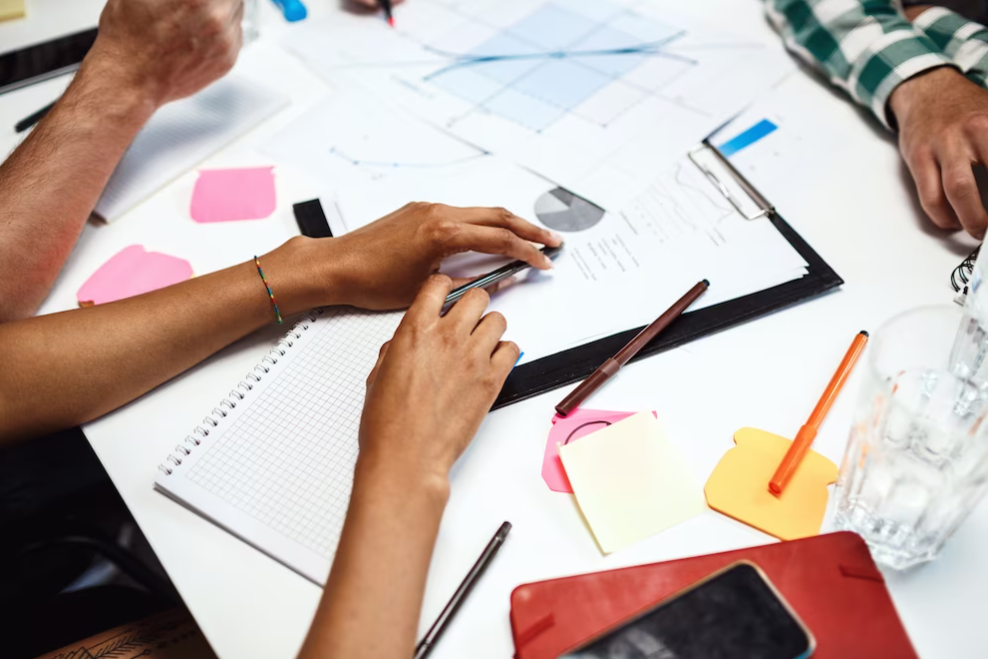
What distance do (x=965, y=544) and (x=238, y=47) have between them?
42.4 inches

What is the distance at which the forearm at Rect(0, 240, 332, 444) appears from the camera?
0.75 metres

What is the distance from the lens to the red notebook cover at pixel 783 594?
1.90 ft

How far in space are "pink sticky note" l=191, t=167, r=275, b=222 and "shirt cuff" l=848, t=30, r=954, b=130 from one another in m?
0.82

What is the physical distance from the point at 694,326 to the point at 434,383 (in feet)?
0.98

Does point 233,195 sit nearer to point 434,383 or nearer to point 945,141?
point 434,383

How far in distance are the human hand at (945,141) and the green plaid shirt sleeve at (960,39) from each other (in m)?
0.03

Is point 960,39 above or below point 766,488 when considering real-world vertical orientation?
above

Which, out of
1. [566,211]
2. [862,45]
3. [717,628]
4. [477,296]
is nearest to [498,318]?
[477,296]

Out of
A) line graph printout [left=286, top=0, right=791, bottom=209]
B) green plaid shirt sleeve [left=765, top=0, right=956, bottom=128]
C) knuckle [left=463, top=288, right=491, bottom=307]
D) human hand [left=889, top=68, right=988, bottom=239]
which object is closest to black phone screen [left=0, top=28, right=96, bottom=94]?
line graph printout [left=286, top=0, right=791, bottom=209]

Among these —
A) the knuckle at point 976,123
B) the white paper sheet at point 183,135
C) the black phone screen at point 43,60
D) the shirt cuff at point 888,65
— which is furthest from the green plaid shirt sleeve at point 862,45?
the black phone screen at point 43,60

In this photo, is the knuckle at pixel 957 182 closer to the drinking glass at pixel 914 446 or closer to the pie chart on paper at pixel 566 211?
the drinking glass at pixel 914 446

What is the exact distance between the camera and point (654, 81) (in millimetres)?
1118

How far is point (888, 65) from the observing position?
1015 millimetres

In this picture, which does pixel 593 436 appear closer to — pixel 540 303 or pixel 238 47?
pixel 540 303
